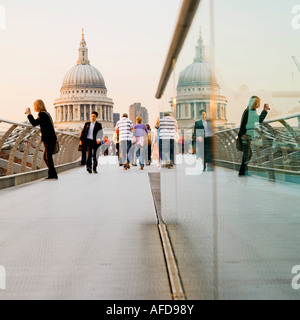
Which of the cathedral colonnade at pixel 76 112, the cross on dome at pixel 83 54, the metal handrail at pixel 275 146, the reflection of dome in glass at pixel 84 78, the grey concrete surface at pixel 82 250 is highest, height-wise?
the cross on dome at pixel 83 54

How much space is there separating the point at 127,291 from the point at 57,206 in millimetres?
3668

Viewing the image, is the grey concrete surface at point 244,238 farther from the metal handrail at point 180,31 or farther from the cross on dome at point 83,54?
the cross on dome at point 83,54

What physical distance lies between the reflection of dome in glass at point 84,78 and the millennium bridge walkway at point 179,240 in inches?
4242

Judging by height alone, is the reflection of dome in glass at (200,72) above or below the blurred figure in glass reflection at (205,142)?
above

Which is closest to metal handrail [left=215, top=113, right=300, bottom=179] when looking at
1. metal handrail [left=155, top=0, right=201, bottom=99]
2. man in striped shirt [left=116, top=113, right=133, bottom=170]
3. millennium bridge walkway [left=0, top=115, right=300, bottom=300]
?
millennium bridge walkway [left=0, top=115, right=300, bottom=300]

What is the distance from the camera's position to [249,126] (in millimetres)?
1122

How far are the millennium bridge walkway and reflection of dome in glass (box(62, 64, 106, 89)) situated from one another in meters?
108

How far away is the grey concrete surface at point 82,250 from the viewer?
8.44 ft

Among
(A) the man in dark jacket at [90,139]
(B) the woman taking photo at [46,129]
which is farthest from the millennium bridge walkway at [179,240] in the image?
(A) the man in dark jacket at [90,139]

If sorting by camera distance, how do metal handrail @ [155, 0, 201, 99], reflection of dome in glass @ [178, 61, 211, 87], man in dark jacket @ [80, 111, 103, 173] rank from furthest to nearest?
man in dark jacket @ [80, 111, 103, 173] → metal handrail @ [155, 0, 201, 99] → reflection of dome in glass @ [178, 61, 211, 87]

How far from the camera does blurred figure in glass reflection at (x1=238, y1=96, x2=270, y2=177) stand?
1042 millimetres

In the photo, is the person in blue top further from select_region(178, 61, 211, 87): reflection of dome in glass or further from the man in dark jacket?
select_region(178, 61, 211, 87): reflection of dome in glass

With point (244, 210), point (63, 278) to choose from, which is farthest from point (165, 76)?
point (244, 210)

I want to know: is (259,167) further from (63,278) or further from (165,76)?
(165,76)
